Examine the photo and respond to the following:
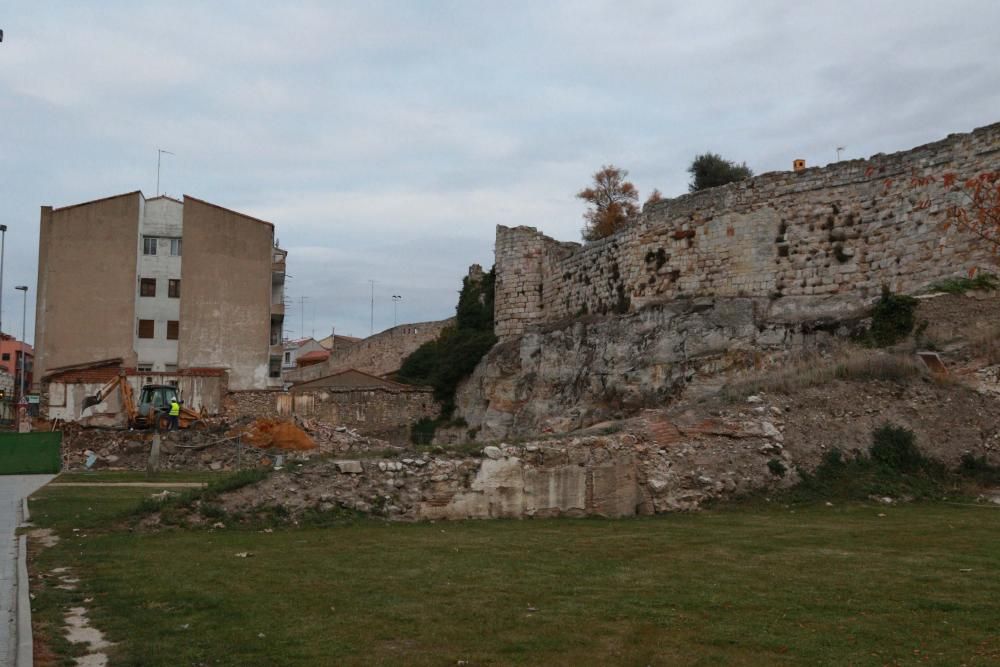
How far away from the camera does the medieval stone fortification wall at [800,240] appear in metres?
20.5

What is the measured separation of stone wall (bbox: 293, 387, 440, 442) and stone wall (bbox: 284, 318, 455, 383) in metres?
17.4

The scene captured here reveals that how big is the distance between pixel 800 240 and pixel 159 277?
3747 centimetres

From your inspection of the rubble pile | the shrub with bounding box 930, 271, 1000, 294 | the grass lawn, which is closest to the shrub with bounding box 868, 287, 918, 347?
the shrub with bounding box 930, 271, 1000, 294

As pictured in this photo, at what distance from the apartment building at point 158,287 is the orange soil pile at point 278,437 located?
15.9 metres

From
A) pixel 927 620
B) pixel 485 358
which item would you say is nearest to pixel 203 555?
pixel 927 620

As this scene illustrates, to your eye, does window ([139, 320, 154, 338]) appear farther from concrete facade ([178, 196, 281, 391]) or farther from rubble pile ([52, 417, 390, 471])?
rubble pile ([52, 417, 390, 471])

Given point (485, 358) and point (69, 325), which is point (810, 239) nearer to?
point (485, 358)

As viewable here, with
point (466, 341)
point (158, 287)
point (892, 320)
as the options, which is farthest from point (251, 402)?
point (892, 320)

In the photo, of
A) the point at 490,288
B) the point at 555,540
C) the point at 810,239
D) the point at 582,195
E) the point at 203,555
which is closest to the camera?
the point at 203,555

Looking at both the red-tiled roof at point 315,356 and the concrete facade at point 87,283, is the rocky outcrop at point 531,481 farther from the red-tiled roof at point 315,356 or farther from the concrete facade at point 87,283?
the red-tiled roof at point 315,356

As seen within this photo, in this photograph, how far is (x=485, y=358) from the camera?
36.7m

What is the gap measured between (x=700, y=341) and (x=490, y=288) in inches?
677

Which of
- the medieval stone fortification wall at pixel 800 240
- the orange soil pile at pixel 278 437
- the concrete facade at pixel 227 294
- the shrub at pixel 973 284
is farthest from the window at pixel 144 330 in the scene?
the shrub at pixel 973 284

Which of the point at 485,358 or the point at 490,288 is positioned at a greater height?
the point at 490,288
